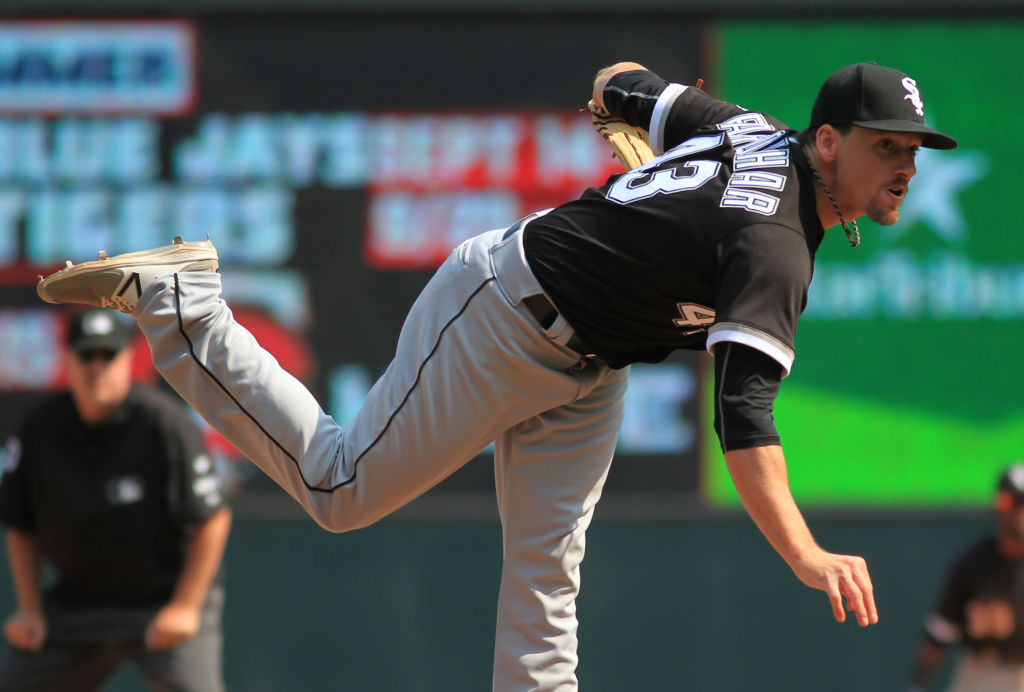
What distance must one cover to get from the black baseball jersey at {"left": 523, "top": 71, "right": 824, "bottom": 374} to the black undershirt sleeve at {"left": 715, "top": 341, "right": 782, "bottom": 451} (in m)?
0.03

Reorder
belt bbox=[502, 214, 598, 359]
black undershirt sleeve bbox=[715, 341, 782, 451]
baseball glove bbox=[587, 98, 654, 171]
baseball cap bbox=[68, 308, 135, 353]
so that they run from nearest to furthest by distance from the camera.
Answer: black undershirt sleeve bbox=[715, 341, 782, 451]
belt bbox=[502, 214, 598, 359]
baseball glove bbox=[587, 98, 654, 171]
baseball cap bbox=[68, 308, 135, 353]

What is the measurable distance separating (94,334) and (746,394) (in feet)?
9.06

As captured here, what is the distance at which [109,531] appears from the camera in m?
4.58

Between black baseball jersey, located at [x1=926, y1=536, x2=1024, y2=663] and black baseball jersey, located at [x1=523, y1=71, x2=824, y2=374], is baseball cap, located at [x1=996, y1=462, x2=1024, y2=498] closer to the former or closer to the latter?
black baseball jersey, located at [x1=926, y1=536, x2=1024, y2=663]

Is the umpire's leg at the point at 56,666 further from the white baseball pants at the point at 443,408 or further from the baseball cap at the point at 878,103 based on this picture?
the baseball cap at the point at 878,103

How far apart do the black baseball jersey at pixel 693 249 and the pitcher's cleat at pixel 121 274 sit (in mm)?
838

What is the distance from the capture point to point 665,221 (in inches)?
110

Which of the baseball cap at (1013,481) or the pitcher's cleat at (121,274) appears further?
the baseball cap at (1013,481)

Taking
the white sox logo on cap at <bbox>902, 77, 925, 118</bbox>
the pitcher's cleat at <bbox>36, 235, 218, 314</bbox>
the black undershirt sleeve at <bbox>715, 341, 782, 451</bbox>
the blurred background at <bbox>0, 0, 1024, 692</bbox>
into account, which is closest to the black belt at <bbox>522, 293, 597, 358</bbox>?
the black undershirt sleeve at <bbox>715, 341, 782, 451</bbox>

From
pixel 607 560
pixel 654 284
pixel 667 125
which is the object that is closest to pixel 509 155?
pixel 607 560

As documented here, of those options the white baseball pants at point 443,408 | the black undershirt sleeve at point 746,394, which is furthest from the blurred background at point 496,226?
the black undershirt sleeve at point 746,394

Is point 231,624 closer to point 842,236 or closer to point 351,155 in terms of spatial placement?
point 351,155

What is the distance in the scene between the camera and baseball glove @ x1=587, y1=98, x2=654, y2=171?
11.6 feet

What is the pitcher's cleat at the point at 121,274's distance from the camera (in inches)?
120
